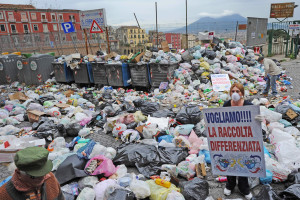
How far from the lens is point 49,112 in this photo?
18.6 feet

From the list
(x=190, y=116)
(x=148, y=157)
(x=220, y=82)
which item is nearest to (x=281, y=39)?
(x=220, y=82)

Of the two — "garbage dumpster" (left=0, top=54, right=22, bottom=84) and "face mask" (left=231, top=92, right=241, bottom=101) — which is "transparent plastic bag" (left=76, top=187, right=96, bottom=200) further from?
"garbage dumpster" (left=0, top=54, right=22, bottom=84)

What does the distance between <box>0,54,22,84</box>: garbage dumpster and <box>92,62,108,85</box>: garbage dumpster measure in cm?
433

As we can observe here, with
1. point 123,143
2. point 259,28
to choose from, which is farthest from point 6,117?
point 259,28

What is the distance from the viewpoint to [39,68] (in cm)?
1055

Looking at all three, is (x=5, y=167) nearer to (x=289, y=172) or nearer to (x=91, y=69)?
(x=289, y=172)

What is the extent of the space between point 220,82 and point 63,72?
684 cm

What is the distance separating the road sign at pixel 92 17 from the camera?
10.0m

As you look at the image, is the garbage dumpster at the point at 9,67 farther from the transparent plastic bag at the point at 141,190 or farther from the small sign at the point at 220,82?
the transparent plastic bag at the point at 141,190

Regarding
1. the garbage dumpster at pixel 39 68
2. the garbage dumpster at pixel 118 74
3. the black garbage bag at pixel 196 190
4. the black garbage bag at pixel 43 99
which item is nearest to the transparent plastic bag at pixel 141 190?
the black garbage bag at pixel 196 190

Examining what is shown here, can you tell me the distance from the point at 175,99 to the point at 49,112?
3.51 metres

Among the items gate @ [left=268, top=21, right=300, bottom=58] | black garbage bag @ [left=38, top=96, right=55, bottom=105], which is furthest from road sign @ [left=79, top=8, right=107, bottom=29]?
gate @ [left=268, top=21, right=300, bottom=58]

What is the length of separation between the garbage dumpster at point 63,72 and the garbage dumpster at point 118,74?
Result: 242 cm

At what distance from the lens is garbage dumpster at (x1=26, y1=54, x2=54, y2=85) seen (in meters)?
10.4
